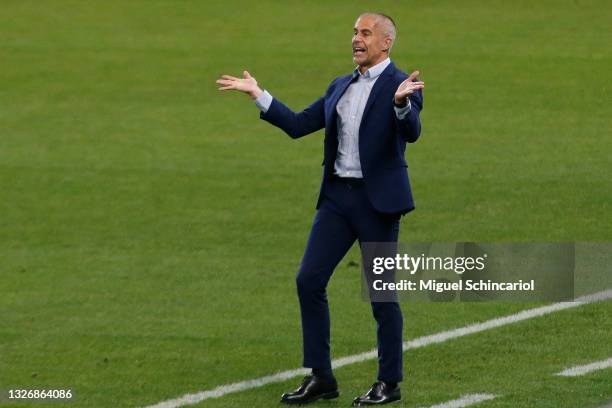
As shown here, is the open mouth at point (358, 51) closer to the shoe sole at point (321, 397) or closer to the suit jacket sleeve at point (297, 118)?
the suit jacket sleeve at point (297, 118)

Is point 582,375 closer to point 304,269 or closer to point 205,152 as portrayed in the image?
point 304,269

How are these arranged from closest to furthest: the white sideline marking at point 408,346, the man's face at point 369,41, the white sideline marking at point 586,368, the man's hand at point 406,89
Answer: the man's hand at point 406,89, the man's face at point 369,41, the white sideline marking at point 408,346, the white sideline marking at point 586,368

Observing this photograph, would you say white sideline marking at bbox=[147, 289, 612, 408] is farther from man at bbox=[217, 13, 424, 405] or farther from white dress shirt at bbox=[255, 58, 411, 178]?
white dress shirt at bbox=[255, 58, 411, 178]

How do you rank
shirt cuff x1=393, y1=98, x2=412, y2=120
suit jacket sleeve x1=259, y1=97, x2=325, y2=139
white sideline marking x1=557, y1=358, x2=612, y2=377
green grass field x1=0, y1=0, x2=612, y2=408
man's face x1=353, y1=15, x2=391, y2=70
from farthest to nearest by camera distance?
green grass field x1=0, y1=0, x2=612, y2=408 → white sideline marking x1=557, y1=358, x2=612, y2=377 → suit jacket sleeve x1=259, y1=97, x2=325, y2=139 → man's face x1=353, y1=15, x2=391, y2=70 → shirt cuff x1=393, y1=98, x2=412, y2=120

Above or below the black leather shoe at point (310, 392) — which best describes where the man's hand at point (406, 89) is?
above

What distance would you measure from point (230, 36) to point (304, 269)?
1674 cm

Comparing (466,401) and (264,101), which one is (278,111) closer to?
(264,101)

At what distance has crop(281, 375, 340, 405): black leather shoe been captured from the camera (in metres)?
10.1

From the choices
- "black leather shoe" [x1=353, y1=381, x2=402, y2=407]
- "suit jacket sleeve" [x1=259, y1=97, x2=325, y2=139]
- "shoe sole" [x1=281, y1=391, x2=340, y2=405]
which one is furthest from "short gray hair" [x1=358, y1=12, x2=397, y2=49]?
"shoe sole" [x1=281, y1=391, x2=340, y2=405]

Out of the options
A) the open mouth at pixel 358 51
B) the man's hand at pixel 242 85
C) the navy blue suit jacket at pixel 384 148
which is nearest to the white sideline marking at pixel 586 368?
the navy blue suit jacket at pixel 384 148

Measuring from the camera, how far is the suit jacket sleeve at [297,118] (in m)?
10.2

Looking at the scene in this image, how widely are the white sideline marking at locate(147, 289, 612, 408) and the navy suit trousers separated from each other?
65 cm

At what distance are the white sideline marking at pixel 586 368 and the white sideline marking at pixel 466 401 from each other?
A: 2.42 feet

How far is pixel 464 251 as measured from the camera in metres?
15.0
